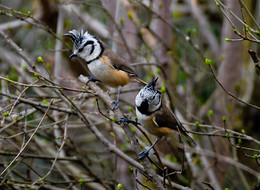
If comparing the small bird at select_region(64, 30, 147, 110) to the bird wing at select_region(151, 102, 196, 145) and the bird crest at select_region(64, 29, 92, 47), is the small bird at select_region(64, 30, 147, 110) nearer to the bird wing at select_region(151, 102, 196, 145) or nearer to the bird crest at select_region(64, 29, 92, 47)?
the bird crest at select_region(64, 29, 92, 47)

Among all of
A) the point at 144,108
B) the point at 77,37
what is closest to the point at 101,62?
the point at 77,37

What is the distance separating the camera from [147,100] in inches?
112

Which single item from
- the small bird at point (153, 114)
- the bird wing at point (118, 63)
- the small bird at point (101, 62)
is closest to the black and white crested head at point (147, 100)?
the small bird at point (153, 114)

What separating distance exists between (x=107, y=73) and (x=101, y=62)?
12 centimetres

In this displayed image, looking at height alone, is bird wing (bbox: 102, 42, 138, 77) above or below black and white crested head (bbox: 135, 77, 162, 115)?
above

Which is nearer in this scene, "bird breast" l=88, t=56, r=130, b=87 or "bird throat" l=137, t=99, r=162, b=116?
"bird throat" l=137, t=99, r=162, b=116

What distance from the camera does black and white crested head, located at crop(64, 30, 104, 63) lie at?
10.5 ft

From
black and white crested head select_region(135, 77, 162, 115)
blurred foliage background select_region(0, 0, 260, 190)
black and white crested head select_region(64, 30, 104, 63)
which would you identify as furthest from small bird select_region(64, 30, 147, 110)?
black and white crested head select_region(135, 77, 162, 115)

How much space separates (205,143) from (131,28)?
1875 millimetres

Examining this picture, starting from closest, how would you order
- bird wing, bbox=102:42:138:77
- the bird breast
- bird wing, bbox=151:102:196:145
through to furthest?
bird wing, bbox=151:102:196:145 → the bird breast → bird wing, bbox=102:42:138:77

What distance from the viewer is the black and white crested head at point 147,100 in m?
2.79

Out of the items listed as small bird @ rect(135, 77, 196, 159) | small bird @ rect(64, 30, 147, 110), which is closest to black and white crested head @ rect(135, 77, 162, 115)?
small bird @ rect(135, 77, 196, 159)

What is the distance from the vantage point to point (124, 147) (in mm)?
4090

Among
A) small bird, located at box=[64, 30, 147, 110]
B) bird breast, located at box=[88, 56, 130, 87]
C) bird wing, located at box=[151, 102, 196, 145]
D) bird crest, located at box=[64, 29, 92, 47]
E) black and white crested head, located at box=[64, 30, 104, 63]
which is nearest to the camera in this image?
bird wing, located at box=[151, 102, 196, 145]
